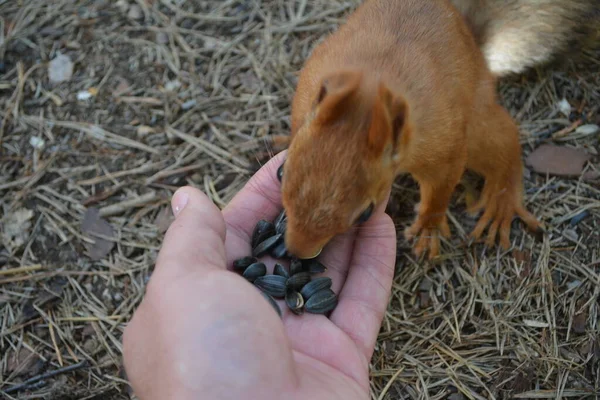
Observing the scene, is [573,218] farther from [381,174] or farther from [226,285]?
[226,285]

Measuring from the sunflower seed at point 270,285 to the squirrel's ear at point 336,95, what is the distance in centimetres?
63

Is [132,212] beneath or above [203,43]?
beneath

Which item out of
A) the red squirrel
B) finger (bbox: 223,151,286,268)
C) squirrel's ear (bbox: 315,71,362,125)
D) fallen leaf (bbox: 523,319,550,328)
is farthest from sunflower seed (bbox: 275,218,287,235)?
fallen leaf (bbox: 523,319,550,328)

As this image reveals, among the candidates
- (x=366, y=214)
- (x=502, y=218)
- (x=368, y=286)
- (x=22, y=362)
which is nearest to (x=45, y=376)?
(x=22, y=362)

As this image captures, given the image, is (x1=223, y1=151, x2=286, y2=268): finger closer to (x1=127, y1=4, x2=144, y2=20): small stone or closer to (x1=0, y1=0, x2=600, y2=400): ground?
(x1=0, y1=0, x2=600, y2=400): ground

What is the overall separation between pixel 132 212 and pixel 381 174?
1432 millimetres

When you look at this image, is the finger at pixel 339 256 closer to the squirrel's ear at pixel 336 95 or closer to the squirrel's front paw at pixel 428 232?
the squirrel's front paw at pixel 428 232

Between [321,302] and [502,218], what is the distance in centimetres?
111

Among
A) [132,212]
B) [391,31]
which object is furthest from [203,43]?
[391,31]

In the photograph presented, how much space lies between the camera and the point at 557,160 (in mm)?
2832

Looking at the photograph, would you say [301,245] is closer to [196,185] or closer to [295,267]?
[295,267]

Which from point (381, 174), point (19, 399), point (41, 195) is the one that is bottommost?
point (19, 399)

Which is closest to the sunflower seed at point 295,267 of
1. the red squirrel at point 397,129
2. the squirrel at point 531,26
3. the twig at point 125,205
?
the red squirrel at point 397,129

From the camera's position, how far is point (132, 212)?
279cm
